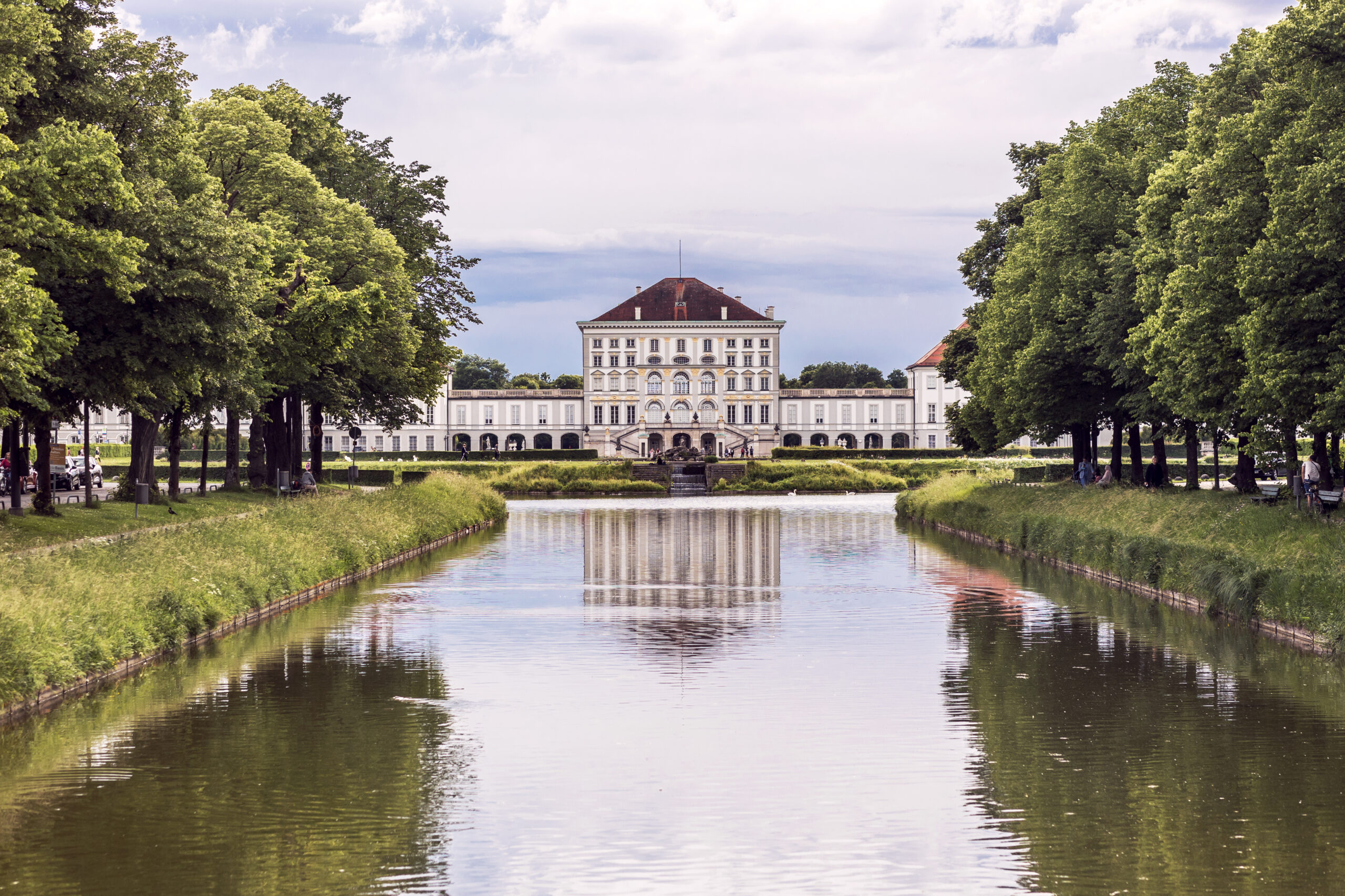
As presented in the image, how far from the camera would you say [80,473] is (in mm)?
67500

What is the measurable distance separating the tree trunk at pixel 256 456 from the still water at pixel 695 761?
2436cm

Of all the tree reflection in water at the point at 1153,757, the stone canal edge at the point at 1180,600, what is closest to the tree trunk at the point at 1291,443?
the stone canal edge at the point at 1180,600

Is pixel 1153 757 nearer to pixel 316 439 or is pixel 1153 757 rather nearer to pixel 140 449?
A: pixel 140 449

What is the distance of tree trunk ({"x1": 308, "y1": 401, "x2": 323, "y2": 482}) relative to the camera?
51375 mm

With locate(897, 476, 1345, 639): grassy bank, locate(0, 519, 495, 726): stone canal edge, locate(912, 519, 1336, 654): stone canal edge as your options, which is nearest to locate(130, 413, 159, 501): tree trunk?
locate(0, 519, 495, 726): stone canal edge

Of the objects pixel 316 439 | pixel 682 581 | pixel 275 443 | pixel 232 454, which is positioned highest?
pixel 316 439

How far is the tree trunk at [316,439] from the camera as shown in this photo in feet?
169

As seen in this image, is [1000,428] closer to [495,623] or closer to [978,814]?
[495,623]

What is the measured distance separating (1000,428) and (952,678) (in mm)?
34135

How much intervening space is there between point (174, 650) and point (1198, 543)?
17.5m

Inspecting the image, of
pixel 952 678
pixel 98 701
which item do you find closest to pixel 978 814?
pixel 952 678

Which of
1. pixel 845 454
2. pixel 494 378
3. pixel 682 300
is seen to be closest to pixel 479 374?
pixel 494 378

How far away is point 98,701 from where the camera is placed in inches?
607

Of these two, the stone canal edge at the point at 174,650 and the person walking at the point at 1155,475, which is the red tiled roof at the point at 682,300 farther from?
the stone canal edge at the point at 174,650
